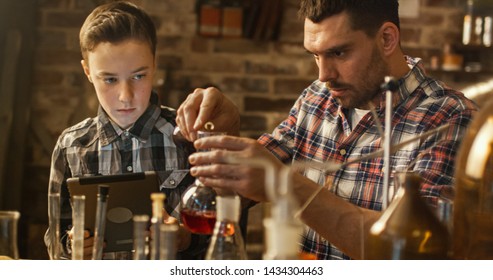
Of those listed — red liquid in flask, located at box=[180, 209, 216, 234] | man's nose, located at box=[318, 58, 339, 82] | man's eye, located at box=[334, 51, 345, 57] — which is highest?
man's eye, located at box=[334, 51, 345, 57]

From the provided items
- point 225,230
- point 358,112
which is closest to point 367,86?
point 358,112

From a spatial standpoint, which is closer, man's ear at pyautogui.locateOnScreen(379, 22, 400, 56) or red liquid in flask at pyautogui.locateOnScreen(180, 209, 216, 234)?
red liquid in flask at pyautogui.locateOnScreen(180, 209, 216, 234)

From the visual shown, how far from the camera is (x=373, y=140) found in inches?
64.8

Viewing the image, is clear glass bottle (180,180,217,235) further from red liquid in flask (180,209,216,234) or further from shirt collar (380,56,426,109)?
shirt collar (380,56,426,109)

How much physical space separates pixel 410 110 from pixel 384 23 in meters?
0.21

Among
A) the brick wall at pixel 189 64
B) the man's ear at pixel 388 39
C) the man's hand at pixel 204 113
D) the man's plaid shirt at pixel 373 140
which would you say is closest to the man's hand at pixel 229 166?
the man's hand at pixel 204 113

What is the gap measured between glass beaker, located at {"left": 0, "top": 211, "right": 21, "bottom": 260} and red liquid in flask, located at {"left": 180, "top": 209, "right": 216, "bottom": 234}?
0.25m

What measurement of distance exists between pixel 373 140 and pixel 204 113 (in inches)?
15.2

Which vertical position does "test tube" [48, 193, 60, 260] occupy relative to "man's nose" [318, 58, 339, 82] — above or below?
below

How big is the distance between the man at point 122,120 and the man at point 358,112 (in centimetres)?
21

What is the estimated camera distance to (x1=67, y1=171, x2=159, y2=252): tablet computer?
1228 mm

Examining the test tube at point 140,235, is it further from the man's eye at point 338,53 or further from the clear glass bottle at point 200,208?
the man's eye at point 338,53

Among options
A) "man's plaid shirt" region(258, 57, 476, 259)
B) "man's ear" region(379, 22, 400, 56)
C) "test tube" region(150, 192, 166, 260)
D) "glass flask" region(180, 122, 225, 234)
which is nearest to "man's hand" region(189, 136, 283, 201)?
"glass flask" region(180, 122, 225, 234)

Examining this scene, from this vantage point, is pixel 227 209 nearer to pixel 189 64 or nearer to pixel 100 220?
pixel 100 220
